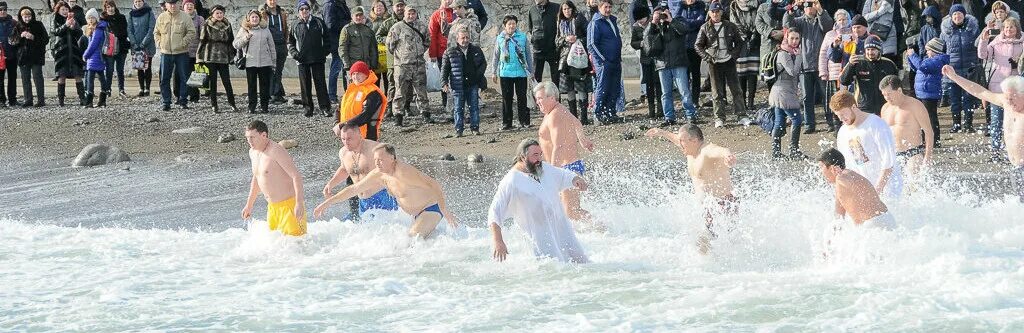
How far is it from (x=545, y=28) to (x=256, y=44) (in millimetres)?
3659

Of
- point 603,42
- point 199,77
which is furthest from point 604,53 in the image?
point 199,77

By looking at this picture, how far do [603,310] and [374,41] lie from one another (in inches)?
330

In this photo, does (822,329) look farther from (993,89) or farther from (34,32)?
(34,32)

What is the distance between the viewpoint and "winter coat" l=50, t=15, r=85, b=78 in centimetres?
1981

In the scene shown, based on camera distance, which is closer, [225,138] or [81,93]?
[225,138]

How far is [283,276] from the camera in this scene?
1134 cm

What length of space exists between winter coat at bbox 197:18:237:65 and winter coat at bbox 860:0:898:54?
7.72m

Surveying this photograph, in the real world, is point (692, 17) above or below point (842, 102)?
above

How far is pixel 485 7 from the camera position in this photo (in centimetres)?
2177

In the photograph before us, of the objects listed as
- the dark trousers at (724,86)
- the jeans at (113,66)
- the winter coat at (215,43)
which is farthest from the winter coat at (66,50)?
the dark trousers at (724,86)

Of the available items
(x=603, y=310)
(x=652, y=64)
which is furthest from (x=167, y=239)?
(x=652, y=64)

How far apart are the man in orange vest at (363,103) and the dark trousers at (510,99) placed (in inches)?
147

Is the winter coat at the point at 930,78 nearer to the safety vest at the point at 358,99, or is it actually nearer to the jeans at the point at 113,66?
the safety vest at the point at 358,99

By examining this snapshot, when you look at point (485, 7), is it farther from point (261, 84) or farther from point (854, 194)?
point (854, 194)
